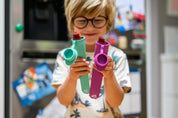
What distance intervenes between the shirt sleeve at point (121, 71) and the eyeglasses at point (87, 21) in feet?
0.30

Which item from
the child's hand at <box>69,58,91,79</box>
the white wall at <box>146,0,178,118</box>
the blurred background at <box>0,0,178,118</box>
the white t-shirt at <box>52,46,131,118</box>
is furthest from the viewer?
the white wall at <box>146,0,178,118</box>

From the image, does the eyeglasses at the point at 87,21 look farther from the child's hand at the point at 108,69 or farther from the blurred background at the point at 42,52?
the blurred background at the point at 42,52

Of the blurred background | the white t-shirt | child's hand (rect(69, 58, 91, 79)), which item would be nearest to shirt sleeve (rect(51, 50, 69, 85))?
the white t-shirt

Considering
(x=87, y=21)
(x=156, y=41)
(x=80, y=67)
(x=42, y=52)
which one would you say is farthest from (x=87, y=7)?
(x=156, y=41)

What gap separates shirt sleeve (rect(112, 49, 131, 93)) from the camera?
1.70 feet

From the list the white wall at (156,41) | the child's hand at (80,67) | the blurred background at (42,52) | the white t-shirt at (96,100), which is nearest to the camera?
the child's hand at (80,67)

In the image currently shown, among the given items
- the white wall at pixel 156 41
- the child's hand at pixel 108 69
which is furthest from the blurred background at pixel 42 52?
the child's hand at pixel 108 69

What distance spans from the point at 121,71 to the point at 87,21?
0.16m

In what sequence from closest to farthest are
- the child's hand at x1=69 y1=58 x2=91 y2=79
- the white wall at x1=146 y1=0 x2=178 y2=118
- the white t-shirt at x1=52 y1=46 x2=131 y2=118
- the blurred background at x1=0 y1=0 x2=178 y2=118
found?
the child's hand at x1=69 y1=58 x2=91 y2=79 < the white t-shirt at x1=52 y1=46 x2=131 y2=118 < the blurred background at x1=0 y1=0 x2=178 y2=118 < the white wall at x1=146 y1=0 x2=178 y2=118

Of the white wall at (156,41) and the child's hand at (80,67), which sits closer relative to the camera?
the child's hand at (80,67)

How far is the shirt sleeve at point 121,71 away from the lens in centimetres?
52

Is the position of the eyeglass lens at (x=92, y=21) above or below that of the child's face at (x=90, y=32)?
above

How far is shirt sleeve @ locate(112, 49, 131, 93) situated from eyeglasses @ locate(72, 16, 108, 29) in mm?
90

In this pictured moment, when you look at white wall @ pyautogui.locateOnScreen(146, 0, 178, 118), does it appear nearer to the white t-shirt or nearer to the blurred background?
the blurred background
